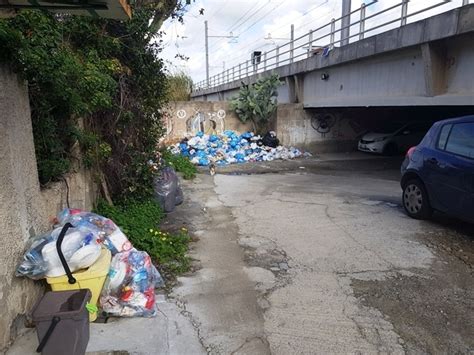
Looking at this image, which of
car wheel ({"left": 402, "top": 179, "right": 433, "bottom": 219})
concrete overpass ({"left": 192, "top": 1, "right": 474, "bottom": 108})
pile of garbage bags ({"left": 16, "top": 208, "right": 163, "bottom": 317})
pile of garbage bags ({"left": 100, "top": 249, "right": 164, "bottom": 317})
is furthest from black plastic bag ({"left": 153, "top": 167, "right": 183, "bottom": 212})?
concrete overpass ({"left": 192, "top": 1, "right": 474, "bottom": 108})

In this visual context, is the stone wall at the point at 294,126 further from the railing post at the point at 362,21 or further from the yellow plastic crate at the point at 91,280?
the yellow plastic crate at the point at 91,280

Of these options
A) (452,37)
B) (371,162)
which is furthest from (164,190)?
(371,162)

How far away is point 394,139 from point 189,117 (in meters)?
8.71

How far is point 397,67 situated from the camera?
441 inches

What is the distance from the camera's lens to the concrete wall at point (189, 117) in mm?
16984

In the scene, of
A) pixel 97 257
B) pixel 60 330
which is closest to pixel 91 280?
pixel 97 257

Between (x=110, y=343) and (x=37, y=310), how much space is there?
2.03ft

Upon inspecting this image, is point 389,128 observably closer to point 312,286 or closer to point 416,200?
point 416,200

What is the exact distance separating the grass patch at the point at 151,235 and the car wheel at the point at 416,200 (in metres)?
3.73

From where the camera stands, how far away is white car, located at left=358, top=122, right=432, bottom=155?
16578 millimetres

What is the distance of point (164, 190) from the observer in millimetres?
7086

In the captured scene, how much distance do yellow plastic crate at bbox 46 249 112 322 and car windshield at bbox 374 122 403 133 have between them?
15.7 metres

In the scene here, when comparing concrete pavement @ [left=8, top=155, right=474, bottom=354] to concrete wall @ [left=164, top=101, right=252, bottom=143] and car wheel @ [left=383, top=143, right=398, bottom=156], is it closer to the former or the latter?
car wheel @ [left=383, top=143, right=398, bottom=156]

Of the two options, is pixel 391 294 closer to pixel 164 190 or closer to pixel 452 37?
pixel 164 190
